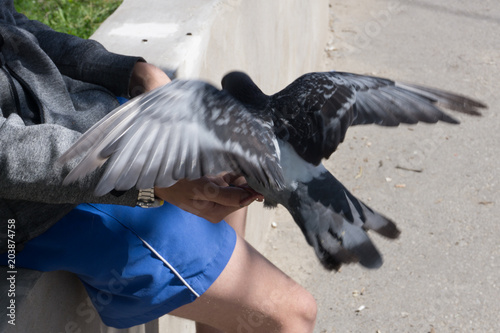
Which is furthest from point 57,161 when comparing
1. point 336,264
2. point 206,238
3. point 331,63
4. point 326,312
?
point 331,63

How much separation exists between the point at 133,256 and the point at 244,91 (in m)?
0.52

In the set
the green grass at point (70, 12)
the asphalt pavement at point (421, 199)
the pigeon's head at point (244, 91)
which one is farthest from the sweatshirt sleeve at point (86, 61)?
the green grass at point (70, 12)

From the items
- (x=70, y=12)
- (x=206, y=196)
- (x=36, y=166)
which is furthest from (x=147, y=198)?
(x=70, y=12)

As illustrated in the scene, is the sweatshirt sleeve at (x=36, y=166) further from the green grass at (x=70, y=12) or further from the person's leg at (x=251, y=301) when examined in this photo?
the green grass at (x=70, y=12)

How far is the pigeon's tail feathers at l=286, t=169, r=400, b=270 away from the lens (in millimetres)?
1488

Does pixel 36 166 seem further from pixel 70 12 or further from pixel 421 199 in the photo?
pixel 70 12

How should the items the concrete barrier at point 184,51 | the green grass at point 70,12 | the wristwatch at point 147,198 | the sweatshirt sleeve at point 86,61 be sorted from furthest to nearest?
the green grass at point 70,12 → the sweatshirt sleeve at point 86,61 → the concrete barrier at point 184,51 → the wristwatch at point 147,198

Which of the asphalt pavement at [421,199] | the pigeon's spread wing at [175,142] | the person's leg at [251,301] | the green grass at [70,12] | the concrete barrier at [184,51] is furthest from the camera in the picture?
the green grass at [70,12]

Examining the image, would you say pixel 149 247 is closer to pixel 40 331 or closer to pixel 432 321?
pixel 40 331

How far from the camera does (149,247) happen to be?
156cm

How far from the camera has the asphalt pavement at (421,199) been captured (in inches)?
109

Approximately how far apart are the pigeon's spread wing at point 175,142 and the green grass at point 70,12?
2290mm

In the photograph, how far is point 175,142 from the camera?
50.5 inches

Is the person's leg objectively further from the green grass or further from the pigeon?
the green grass
